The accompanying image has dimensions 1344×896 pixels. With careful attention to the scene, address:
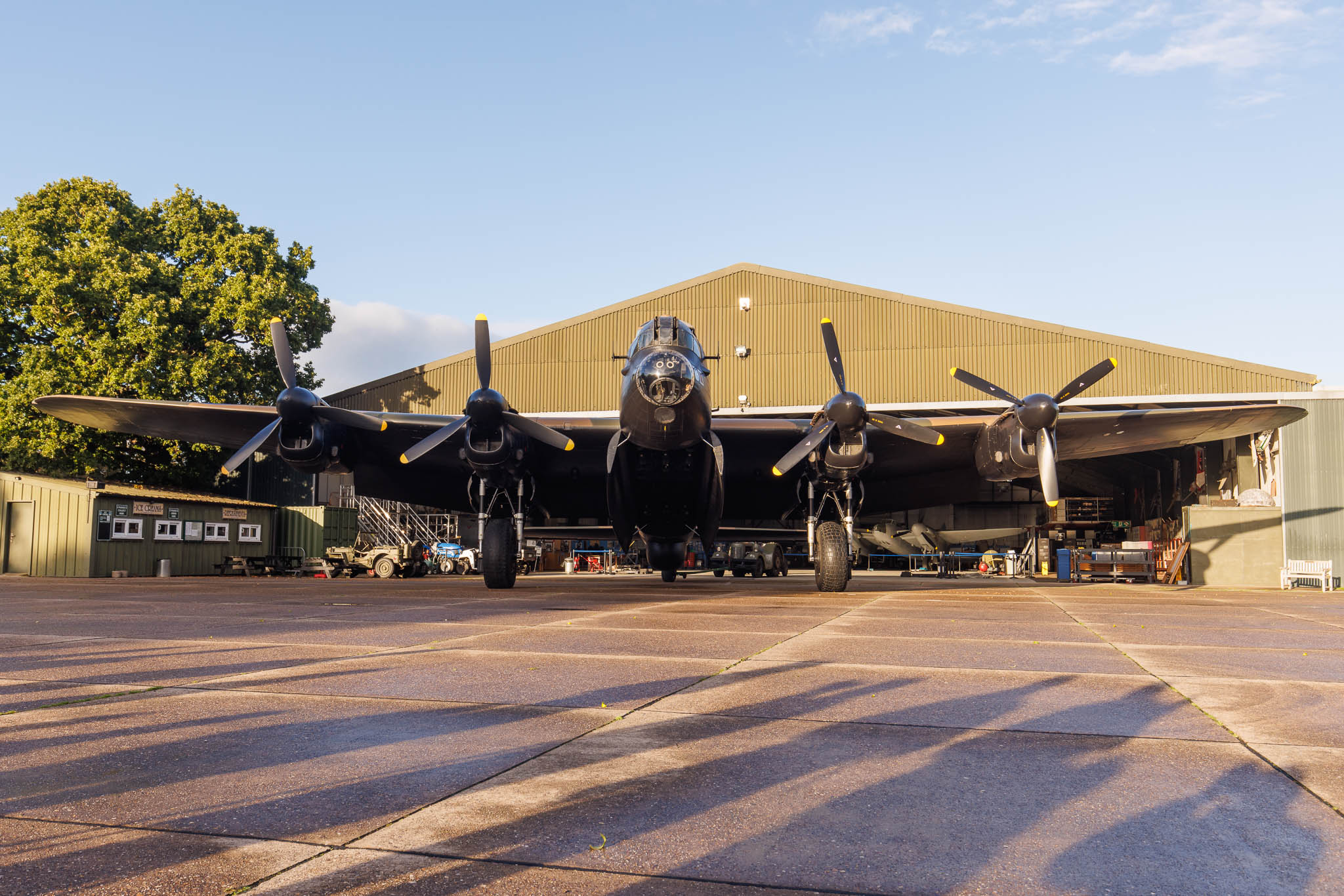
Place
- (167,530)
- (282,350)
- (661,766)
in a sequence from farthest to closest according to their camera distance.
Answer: (167,530) → (282,350) → (661,766)

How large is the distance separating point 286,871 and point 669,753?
2177mm

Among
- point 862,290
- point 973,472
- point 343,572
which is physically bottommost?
point 343,572

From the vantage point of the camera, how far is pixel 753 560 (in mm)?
38625

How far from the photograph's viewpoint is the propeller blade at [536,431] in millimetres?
18984

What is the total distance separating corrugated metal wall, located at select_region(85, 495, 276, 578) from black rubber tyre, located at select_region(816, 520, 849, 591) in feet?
85.2

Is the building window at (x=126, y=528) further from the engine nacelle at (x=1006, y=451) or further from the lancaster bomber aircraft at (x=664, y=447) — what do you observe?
the engine nacelle at (x=1006, y=451)

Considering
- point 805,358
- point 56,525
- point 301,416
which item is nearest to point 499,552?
point 301,416

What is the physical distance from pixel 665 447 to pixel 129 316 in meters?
31.3

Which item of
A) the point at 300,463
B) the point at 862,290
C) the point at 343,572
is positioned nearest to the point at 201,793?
the point at 300,463

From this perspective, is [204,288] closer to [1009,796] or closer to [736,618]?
[736,618]

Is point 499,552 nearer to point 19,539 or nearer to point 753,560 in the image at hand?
point 753,560

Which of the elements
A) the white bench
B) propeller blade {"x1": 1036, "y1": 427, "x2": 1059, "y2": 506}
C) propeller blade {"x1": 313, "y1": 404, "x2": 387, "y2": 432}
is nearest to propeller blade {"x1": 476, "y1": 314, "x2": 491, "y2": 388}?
propeller blade {"x1": 313, "y1": 404, "x2": 387, "y2": 432}

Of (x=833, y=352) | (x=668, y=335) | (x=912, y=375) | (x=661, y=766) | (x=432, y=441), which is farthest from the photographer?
(x=912, y=375)

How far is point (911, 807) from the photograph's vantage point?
3.80 m
